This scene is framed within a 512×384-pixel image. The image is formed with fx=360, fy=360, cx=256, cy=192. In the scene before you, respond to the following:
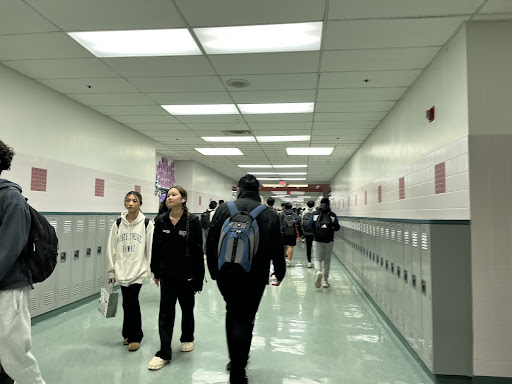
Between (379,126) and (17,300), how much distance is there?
629cm

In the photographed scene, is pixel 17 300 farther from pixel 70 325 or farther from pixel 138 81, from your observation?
pixel 138 81

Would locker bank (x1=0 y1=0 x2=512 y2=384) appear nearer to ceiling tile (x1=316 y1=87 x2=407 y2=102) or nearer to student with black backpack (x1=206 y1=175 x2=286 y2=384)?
ceiling tile (x1=316 y1=87 x2=407 y2=102)

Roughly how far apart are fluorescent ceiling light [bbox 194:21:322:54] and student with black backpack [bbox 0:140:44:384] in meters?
2.19

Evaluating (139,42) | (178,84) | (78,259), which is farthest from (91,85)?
(78,259)

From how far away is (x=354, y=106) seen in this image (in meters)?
5.61

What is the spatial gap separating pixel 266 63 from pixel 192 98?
1.66 meters

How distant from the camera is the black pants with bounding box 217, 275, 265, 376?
241 centimetres

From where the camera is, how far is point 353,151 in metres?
9.79

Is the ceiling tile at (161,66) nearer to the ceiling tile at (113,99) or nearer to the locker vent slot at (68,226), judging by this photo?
the ceiling tile at (113,99)

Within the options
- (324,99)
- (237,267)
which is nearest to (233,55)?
(324,99)

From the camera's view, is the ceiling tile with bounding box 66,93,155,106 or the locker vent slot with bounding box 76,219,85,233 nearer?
the locker vent slot with bounding box 76,219,85,233

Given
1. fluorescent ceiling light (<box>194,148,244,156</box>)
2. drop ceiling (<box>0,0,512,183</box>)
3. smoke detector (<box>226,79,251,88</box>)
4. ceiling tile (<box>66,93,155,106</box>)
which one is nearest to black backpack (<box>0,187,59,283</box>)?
drop ceiling (<box>0,0,512,183</box>)

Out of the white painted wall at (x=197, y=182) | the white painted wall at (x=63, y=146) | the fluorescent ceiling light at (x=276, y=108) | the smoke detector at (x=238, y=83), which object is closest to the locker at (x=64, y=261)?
the white painted wall at (x=63, y=146)

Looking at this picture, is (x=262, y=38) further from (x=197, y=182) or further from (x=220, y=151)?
(x=197, y=182)
